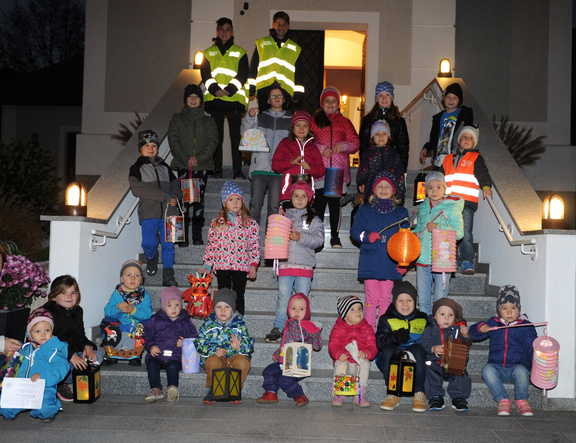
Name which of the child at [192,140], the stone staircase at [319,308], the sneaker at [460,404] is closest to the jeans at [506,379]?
the stone staircase at [319,308]

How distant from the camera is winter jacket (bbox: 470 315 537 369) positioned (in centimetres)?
565

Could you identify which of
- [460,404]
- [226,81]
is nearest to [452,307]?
[460,404]

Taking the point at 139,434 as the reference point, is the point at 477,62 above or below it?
above

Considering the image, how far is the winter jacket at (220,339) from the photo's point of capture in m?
5.70

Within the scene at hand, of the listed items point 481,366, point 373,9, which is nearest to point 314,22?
point 373,9

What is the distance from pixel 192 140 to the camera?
26.0 ft

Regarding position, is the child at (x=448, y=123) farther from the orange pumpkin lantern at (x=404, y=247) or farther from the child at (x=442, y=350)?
the child at (x=442, y=350)

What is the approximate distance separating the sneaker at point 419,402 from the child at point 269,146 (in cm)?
290

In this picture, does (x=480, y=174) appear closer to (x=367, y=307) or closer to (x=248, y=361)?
(x=367, y=307)

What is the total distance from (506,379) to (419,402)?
0.84m

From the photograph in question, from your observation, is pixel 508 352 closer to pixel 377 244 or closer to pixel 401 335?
pixel 401 335

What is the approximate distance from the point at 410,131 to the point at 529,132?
299cm

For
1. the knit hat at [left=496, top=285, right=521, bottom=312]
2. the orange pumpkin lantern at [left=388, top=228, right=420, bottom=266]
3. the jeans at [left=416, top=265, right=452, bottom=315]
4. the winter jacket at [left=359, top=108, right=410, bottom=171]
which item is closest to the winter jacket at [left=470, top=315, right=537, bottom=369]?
the knit hat at [left=496, top=285, right=521, bottom=312]

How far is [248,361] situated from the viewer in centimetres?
568
